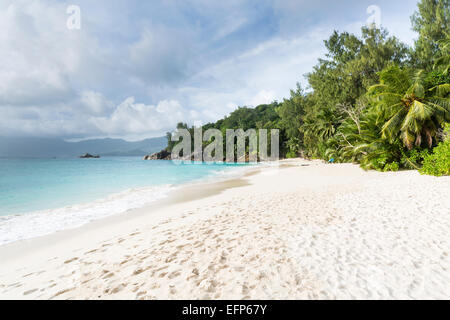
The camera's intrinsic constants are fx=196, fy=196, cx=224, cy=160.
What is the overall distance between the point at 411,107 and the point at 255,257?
14.4 meters

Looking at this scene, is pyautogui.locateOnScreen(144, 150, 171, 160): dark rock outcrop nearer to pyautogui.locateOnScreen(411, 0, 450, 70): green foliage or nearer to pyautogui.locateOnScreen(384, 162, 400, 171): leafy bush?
pyautogui.locateOnScreen(411, 0, 450, 70): green foliage

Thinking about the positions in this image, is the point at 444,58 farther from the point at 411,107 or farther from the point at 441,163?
the point at 441,163

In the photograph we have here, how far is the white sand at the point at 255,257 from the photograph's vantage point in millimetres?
2480

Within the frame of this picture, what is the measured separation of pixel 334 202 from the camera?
22.4 feet

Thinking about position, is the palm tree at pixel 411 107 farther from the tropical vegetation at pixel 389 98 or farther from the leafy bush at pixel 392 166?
the leafy bush at pixel 392 166

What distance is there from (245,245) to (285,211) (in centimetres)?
269

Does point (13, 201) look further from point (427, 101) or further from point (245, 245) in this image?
point (427, 101)

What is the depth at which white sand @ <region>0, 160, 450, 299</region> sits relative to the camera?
2480mm

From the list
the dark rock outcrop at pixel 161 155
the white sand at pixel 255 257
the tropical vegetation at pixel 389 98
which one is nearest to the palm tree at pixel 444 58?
the tropical vegetation at pixel 389 98

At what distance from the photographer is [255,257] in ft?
10.6

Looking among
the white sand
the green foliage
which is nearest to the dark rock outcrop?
the green foliage

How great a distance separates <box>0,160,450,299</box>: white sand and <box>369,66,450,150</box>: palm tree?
314 inches

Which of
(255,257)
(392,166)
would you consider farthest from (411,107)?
(255,257)

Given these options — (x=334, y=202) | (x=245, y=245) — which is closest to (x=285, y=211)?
(x=334, y=202)
